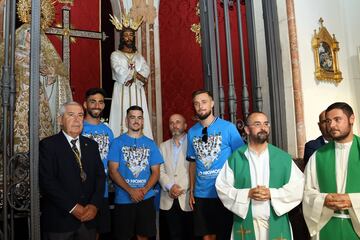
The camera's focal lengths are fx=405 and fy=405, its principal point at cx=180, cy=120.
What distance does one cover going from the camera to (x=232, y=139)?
3395 millimetres

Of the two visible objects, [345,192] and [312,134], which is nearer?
[345,192]

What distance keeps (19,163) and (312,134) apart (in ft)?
10.4

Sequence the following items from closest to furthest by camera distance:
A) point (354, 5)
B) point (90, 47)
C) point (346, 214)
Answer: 1. point (346, 214)
2. point (354, 5)
3. point (90, 47)

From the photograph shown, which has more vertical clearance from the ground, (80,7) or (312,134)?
(80,7)

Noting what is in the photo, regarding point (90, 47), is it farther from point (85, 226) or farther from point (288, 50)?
point (85, 226)

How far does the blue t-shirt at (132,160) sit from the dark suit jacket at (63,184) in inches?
18.5

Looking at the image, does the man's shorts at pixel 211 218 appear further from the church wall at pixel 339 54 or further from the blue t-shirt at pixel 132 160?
the church wall at pixel 339 54

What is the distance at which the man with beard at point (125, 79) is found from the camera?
5.27 meters

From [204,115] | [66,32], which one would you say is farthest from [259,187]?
[66,32]

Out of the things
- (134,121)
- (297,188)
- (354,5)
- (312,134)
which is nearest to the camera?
(297,188)

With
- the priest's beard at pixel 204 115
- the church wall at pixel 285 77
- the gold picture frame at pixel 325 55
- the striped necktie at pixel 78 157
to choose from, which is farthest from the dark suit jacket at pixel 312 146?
the striped necktie at pixel 78 157

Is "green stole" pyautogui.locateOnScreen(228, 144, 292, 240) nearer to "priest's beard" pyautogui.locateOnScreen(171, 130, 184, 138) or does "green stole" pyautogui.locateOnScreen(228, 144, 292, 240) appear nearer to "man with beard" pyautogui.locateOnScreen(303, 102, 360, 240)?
"man with beard" pyautogui.locateOnScreen(303, 102, 360, 240)

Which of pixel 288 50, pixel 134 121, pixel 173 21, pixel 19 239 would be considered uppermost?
pixel 173 21

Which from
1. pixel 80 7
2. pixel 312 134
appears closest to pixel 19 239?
pixel 312 134
